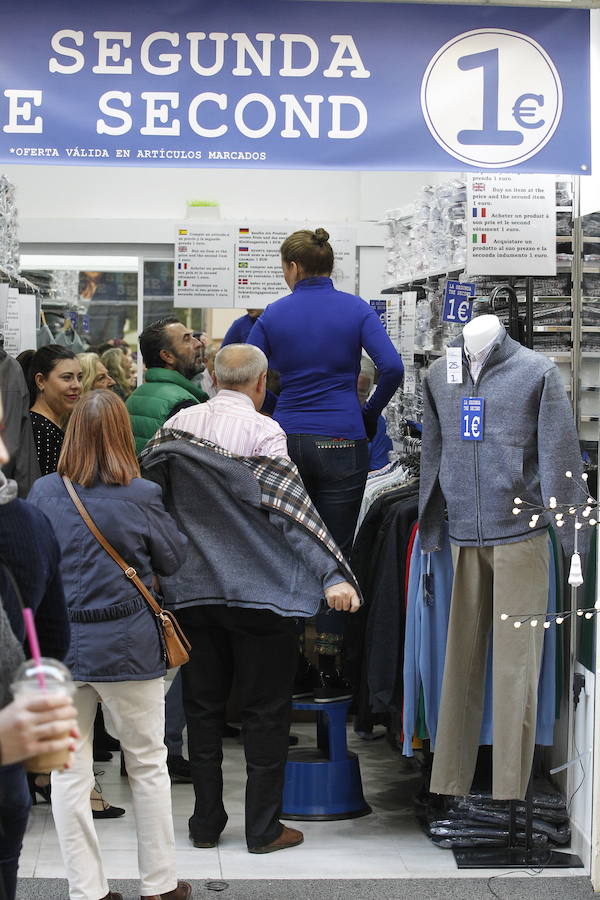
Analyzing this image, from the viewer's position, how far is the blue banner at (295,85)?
12.8ft

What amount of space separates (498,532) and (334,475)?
29.8 inches

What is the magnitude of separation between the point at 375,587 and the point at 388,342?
0.92m

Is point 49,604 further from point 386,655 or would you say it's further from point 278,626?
point 386,655

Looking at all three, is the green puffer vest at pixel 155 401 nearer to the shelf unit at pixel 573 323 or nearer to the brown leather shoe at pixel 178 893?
the shelf unit at pixel 573 323

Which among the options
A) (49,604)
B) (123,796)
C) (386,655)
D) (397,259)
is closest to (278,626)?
(386,655)

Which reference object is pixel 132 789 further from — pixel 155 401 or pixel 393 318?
pixel 393 318

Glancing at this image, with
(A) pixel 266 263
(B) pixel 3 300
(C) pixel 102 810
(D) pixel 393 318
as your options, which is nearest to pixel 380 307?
(D) pixel 393 318

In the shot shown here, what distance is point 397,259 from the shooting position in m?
6.40

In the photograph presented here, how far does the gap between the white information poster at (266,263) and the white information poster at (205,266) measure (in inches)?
2.7

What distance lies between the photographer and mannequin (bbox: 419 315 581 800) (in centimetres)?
393

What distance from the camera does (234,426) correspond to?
4.04 m

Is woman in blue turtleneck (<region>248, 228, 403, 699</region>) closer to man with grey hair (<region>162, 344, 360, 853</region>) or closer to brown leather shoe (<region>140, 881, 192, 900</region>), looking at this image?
man with grey hair (<region>162, 344, 360, 853</region>)

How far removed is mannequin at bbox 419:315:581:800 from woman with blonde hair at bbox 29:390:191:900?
109cm

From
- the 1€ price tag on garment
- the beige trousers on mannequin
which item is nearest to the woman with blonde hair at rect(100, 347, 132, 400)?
the 1€ price tag on garment
